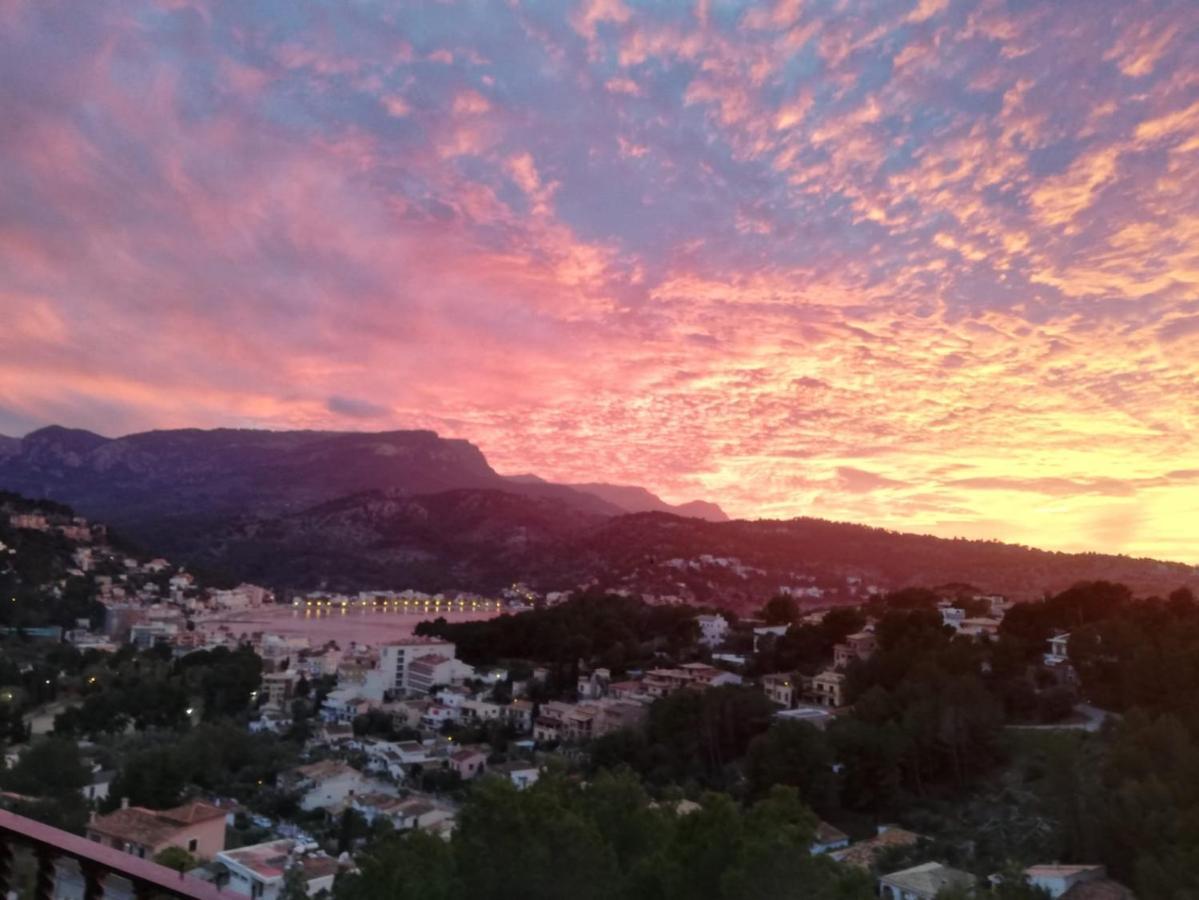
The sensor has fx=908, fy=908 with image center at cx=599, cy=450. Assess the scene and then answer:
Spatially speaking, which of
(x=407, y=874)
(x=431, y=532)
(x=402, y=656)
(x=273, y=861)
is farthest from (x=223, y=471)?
(x=407, y=874)

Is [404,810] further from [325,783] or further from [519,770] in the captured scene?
[519,770]

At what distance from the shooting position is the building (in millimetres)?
24391

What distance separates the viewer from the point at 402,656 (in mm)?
24922

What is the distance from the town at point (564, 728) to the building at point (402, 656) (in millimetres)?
61

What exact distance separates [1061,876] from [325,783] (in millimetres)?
9623

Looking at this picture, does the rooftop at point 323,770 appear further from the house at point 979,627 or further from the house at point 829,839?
the house at point 979,627

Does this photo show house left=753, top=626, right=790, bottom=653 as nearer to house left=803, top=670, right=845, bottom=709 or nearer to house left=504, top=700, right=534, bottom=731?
house left=803, top=670, right=845, bottom=709

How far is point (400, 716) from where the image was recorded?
19594mm

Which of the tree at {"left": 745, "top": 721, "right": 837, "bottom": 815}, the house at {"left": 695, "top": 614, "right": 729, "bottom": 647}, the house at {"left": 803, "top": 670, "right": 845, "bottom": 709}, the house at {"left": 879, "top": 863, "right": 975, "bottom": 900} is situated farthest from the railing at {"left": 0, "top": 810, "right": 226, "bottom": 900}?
the house at {"left": 695, "top": 614, "right": 729, "bottom": 647}

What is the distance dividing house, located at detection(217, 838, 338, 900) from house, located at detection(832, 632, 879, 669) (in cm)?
1159

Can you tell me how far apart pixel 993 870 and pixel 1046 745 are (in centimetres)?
125

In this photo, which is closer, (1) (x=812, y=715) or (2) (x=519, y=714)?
(1) (x=812, y=715)

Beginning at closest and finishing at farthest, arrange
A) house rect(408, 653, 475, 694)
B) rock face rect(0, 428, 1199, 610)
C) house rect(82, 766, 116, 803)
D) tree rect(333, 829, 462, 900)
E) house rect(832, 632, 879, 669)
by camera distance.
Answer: tree rect(333, 829, 462, 900) < house rect(82, 766, 116, 803) < house rect(832, 632, 879, 669) < house rect(408, 653, 475, 694) < rock face rect(0, 428, 1199, 610)

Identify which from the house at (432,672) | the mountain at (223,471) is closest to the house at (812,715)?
the house at (432,672)
